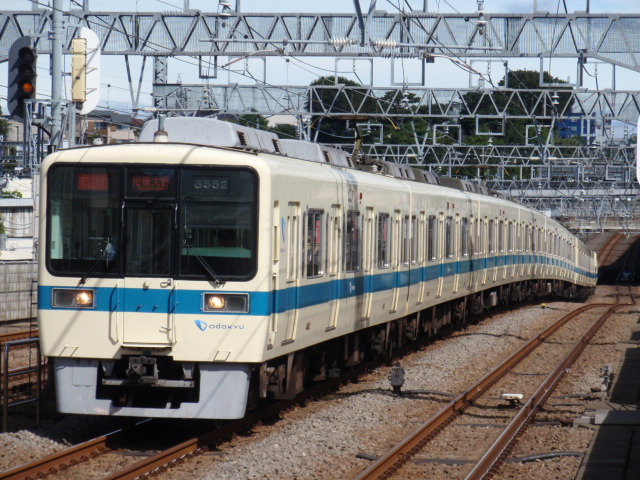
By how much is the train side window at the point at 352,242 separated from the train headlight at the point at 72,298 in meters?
3.66

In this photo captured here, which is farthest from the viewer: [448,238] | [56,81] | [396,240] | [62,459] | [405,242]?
[448,238]

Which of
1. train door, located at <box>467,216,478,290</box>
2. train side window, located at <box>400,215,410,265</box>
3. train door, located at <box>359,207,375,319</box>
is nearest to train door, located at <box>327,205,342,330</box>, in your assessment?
train door, located at <box>359,207,375,319</box>

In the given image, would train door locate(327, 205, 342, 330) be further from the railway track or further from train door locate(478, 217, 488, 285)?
train door locate(478, 217, 488, 285)

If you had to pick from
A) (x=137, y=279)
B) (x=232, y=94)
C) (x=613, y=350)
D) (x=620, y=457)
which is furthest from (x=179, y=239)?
(x=232, y=94)

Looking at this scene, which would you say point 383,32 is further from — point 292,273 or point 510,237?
point 292,273

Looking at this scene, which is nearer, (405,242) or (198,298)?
(198,298)

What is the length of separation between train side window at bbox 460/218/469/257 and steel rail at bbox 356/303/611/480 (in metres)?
3.67

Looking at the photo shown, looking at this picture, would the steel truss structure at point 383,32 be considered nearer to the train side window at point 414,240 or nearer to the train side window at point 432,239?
the train side window at point 432,239

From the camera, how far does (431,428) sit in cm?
1040

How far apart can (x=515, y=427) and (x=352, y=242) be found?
10.2 ft

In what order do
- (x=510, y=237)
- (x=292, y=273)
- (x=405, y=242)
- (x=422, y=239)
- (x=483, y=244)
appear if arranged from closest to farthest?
(x=292, y=273)
(x=405, y=242)
(x=422, y=239)
(x=483, y=244)
(x=510, y=237)

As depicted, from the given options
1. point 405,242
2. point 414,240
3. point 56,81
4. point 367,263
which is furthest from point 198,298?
point 414,240

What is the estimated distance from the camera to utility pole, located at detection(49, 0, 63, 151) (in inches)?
559

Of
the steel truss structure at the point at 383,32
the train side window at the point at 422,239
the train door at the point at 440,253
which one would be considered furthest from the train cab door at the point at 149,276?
the steel truss structure at the point at 383,32
